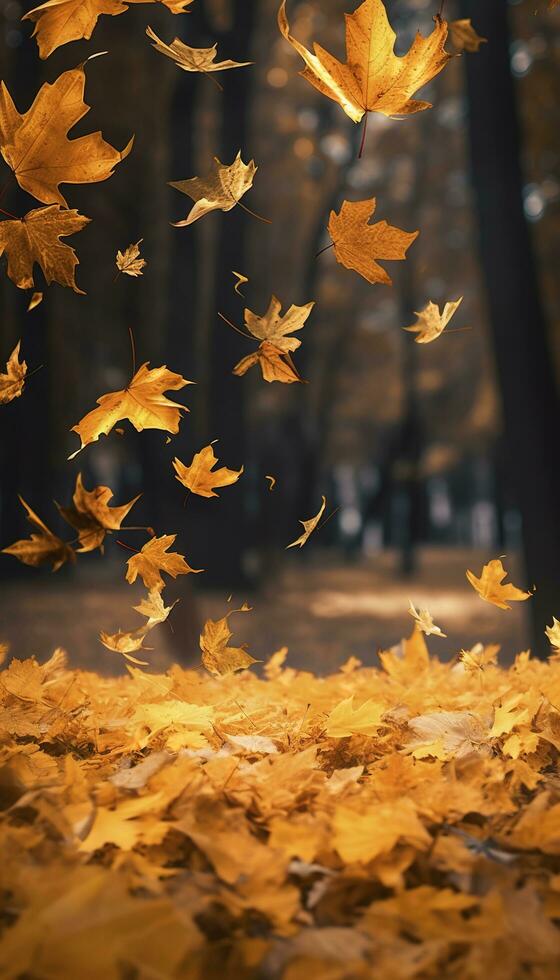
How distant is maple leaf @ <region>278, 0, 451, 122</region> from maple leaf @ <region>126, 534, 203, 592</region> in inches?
28.6

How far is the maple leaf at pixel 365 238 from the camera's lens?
1.21 metres

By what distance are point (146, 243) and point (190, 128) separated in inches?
80.1

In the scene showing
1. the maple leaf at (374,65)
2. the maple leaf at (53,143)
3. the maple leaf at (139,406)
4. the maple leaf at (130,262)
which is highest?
the maple leaf at (374,65)

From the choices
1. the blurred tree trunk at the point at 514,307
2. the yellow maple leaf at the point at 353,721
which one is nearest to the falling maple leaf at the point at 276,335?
the yellow maple leaf at the point at 353,721

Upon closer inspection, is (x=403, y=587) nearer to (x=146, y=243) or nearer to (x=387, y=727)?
(x=146, y=243)

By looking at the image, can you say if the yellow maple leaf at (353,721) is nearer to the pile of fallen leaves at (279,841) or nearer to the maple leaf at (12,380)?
the pile of fallen leaves at (279,841)

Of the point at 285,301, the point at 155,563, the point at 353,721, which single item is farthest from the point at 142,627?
the point at 285,301

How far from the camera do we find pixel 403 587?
14453 millimetres

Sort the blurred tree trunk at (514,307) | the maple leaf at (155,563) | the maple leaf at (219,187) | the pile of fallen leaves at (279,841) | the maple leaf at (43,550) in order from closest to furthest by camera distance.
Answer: the pile of fallen leaves at (279,841)
the maple leaf at (43,550)
the maple leaf at (219,187)
the maple leaf at (155,563)
the blurred tree trunk at (514,307)

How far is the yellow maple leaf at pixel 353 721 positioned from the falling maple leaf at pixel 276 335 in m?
0.54

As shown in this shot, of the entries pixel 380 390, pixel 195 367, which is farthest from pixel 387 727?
pixel 380 390

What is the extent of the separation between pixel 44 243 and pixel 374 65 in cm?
55

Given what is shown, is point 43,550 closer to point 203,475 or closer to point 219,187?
point 203,475

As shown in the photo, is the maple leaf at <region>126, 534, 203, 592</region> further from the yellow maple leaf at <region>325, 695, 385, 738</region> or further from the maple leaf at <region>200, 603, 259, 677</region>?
the yellow maple leaf at <region>325, 695, 385, 738</region>
